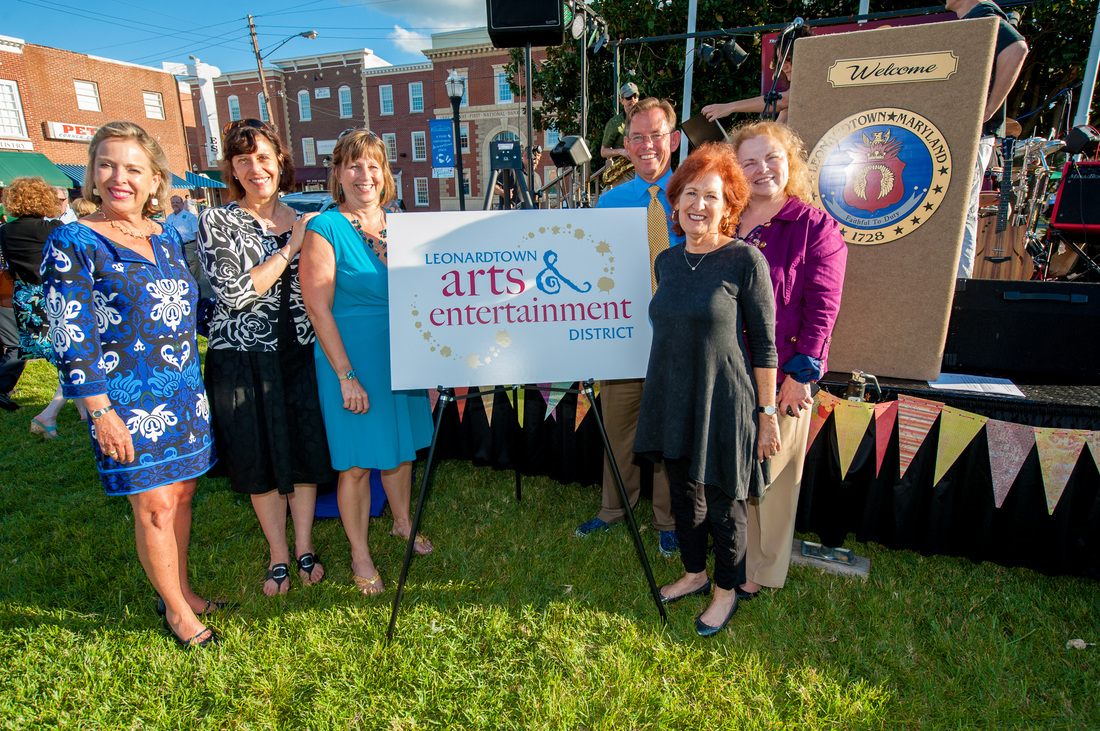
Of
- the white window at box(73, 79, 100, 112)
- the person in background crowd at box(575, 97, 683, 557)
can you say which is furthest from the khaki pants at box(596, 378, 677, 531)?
the white window at box(73, 79, 100, 112)

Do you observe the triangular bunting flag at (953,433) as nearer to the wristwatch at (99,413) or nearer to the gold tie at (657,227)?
the gold tie at (657,227)

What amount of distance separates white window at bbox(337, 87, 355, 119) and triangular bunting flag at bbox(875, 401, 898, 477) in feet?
132

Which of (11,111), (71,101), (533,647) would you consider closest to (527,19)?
(533,647)

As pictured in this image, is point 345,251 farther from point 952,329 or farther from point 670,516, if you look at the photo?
point 952,329

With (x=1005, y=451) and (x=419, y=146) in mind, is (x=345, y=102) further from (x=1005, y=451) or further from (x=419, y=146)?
(x=1005, y=451)

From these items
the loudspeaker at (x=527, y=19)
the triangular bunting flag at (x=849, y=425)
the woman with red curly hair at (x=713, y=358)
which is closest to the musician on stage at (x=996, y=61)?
the triangular bunting flag at (x=849, y=425)

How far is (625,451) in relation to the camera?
2.89 metres

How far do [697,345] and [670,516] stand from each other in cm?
131

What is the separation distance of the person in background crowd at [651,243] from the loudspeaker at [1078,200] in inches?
211

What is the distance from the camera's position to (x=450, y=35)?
31.5 meters

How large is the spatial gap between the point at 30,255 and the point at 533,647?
496 centimetres

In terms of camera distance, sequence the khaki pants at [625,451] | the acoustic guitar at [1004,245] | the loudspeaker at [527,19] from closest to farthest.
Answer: the khaki pants at [625,451] < the loudspeaker at [527,19] < the acoustic guitar at [1004,245]

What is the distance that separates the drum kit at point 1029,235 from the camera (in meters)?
5.27

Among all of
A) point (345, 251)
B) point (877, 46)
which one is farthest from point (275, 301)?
point (877, 46)
